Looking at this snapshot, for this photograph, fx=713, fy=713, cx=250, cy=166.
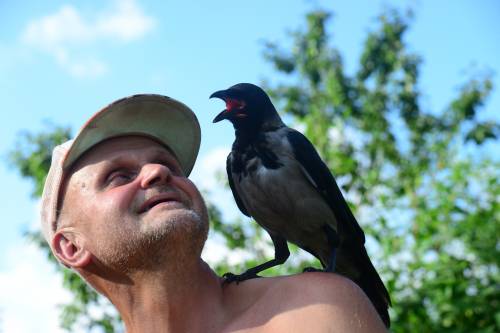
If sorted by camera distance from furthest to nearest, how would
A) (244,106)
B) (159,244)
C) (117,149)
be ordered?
(244,106) < (117,149) < (159,244)

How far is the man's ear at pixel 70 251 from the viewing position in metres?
2.65

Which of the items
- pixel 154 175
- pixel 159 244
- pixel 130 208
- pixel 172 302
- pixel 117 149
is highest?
pixel 117 149

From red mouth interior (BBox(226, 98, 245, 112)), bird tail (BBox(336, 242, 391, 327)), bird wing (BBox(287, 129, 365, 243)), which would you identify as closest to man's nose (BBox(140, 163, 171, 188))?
red mouth interior (BBox(226, 98, 245, 112))

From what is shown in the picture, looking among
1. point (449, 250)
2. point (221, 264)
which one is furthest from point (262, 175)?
point (221, 264)

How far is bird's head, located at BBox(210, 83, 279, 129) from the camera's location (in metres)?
3.61

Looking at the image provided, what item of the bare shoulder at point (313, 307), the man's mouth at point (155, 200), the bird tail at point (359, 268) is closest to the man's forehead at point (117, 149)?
the man's mouth at point (155, 200)

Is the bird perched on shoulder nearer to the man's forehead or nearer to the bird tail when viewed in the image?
the bird tail

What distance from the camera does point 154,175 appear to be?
8.43 feet

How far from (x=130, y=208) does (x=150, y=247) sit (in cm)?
16

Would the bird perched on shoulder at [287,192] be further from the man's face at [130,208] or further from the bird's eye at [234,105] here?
the man's face at [130,208]

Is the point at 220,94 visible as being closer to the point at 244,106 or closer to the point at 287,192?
the point at 244,106

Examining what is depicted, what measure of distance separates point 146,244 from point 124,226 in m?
0.11

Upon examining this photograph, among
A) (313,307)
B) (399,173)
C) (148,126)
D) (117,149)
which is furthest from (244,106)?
(399,173)

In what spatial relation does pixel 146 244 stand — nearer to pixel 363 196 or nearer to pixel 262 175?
pixel 262 175
